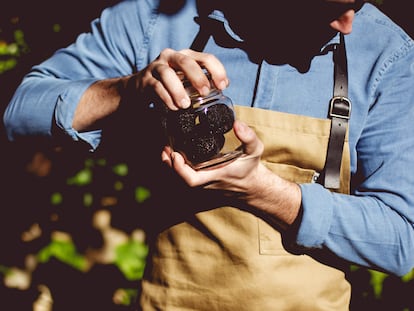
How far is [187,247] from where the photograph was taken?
1.73 m

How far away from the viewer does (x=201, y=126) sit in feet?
4.60

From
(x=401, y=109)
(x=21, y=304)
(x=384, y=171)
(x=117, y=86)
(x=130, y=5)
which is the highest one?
(x=130, y=5)

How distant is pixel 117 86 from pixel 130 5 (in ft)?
1.36

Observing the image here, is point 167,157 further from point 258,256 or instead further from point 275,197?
point 258,256

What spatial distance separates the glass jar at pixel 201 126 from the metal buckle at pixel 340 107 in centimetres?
39

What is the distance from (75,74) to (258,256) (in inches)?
39.1

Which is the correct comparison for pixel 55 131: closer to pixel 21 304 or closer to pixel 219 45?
pixel 219 45

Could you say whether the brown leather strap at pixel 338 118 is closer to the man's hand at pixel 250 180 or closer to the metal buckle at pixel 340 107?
the metal buckle at pixel 340 107

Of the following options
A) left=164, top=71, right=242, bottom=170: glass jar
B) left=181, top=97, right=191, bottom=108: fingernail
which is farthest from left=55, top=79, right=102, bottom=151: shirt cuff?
left=181, top=97, right=191, bottom=108: fingernail

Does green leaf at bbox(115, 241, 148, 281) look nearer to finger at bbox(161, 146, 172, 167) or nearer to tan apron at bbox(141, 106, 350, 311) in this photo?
tan apron at bbox(141, 106, 350, 311)

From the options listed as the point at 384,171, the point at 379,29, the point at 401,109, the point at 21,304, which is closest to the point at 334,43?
the point at 379,29

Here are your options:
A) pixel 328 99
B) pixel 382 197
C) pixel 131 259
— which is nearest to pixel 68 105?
pixel 328 99

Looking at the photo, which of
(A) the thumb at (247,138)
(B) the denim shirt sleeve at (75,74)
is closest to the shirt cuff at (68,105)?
(B) the denim shirt sleeve at (75,74)

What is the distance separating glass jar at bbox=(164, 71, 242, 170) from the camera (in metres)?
1.39
